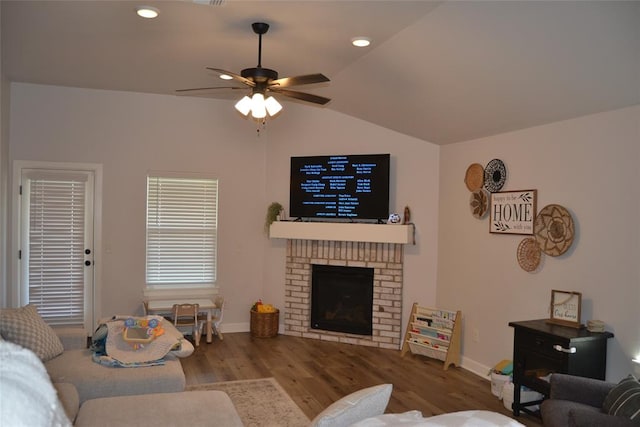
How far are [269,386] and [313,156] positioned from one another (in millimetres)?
2905

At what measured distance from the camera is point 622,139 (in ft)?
11.8

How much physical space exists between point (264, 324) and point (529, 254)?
328cm

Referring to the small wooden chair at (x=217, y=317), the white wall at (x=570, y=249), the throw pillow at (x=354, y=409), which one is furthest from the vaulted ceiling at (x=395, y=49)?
the small wooden chair at (x=217, y=317)

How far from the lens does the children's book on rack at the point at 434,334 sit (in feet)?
17.1

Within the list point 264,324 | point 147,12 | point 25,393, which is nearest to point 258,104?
point 147,12

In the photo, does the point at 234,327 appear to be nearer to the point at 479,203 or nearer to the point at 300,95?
the point at 479,203

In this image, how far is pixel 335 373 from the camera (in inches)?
195

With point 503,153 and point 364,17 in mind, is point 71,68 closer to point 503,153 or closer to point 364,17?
point 364,17

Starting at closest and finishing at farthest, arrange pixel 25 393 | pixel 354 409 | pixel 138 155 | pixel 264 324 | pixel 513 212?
pixel 25 393
pixel 354 409
pixel 513 212
pixel 138 155
pixel 264 324

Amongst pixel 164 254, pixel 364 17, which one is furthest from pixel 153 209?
pixel 364 17

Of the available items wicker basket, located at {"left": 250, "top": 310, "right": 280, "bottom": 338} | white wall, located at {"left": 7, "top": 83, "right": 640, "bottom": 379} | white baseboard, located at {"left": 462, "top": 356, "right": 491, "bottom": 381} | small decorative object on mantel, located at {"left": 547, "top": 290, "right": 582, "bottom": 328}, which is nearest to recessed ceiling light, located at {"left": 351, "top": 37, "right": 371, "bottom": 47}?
white wall, located at {"left": 7, "top": 83, "right": 640, "bottom": 379}

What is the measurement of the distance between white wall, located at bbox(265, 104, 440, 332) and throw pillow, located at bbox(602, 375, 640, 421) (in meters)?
3.11

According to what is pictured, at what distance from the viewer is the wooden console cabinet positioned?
348 centimetres

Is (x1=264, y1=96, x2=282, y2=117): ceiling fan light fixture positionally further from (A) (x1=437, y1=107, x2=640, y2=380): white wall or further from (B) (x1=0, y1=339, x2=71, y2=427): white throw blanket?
(B) (x1=0, y1=339, x2=71, y2=427): white throw blanket
